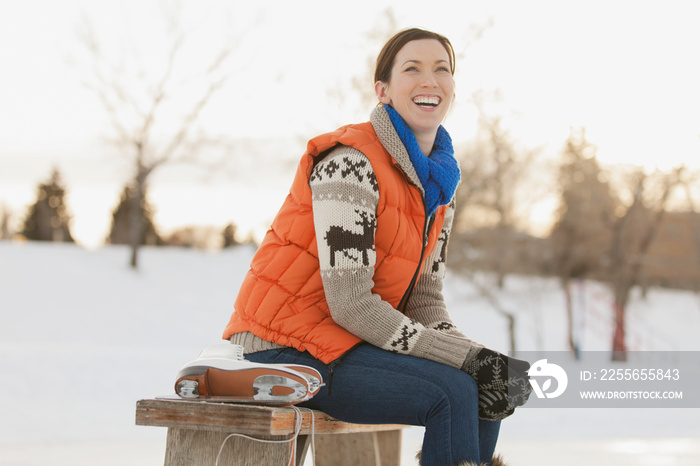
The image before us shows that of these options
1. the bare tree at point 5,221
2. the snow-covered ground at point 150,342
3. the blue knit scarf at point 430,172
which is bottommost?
the snow-covered ground at point 150,342

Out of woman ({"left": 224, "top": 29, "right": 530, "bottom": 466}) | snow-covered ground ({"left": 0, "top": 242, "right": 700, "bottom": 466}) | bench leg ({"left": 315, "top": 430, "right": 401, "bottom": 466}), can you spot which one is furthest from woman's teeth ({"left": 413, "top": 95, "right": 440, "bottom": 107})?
snow-covered ground ({"left": 0, "top": 242, "right": 700, "bottom": 466})

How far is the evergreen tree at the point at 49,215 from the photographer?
30531mm

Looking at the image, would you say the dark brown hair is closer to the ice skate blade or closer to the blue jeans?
the blue jeans

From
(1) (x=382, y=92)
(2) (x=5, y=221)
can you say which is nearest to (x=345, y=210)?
(1) (x=382, y=92)

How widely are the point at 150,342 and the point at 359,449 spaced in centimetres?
1109

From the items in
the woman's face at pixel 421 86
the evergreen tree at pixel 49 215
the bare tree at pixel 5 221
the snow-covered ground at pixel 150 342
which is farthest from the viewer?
the bare tree at pixel 5 221

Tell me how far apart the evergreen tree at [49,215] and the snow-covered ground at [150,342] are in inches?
536

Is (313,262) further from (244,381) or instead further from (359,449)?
(359,449)

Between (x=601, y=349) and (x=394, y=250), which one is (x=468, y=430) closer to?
(x=394, y=250)

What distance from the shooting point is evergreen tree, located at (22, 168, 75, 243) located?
30.5m

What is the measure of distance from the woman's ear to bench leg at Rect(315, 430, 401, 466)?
3.99ft

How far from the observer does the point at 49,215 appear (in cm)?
3178

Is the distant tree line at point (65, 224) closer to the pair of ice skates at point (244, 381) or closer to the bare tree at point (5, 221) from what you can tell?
the bare tree at point (5, 221)

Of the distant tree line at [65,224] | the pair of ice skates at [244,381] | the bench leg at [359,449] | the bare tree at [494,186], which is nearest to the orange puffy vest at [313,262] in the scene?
the pair of ice skates at [244,381]
